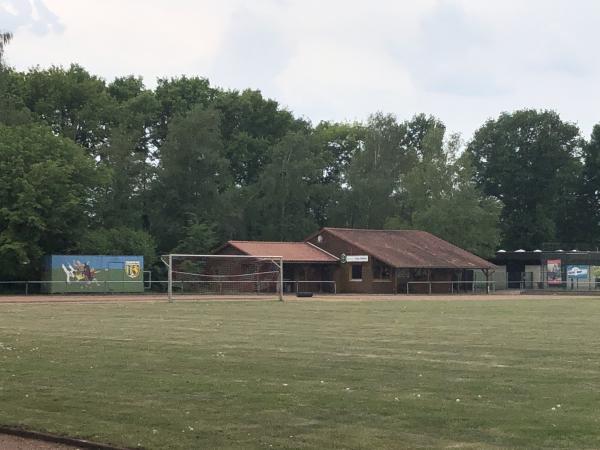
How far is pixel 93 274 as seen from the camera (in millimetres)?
58562

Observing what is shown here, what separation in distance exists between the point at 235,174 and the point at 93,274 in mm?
36122

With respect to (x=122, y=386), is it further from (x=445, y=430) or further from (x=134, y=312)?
(x=134, y=312)

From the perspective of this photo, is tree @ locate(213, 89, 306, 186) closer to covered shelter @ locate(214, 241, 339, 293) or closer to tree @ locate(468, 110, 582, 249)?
covered shelter @ locate(214, 241, 339, 293)

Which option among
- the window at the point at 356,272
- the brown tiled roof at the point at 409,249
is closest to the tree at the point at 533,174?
the brown tiled roof at the point at 409,249

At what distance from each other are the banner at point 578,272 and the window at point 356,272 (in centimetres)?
1906

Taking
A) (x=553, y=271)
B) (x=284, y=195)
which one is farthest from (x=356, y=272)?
(x=553, y=271)

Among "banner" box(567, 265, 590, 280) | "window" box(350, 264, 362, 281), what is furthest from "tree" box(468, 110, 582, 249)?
"window" box(350, 264, 362, 281)

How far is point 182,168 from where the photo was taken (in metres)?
74.9

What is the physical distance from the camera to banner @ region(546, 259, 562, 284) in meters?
76.8

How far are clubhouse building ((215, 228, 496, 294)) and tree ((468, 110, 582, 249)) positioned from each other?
32653mm

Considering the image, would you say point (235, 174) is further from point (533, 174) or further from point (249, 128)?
point (533, 174)

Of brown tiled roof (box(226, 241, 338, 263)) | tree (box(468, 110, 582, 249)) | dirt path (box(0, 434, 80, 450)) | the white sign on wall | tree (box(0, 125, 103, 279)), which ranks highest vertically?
tree (box(468, 110, 582, 249))

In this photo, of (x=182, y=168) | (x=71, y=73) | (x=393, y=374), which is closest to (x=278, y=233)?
(x=182, y=168)

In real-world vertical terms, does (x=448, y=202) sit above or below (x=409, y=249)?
above
